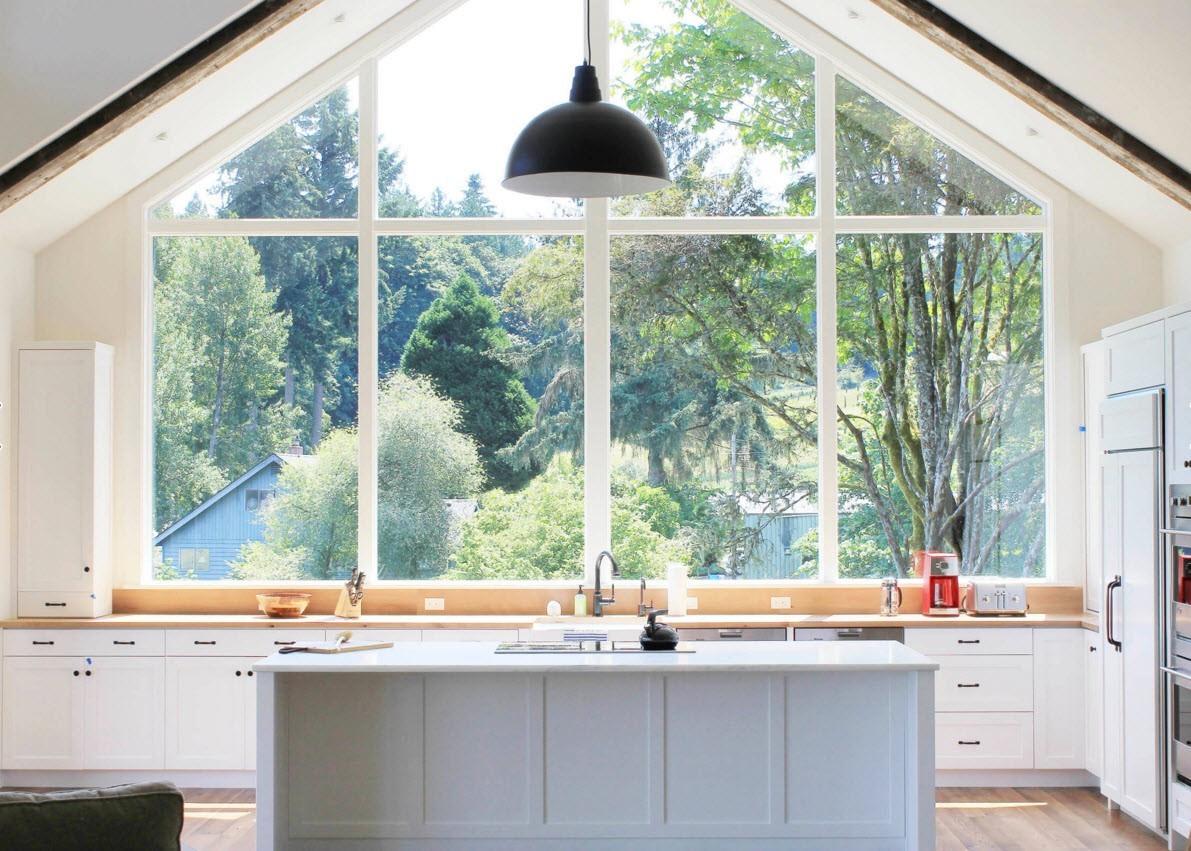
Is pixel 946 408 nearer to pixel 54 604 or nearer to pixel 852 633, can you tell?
pixel 852 633

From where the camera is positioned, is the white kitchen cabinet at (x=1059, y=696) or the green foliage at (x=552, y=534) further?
the green foliage at (x=552, y=534)

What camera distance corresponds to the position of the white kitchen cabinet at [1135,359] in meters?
5.00

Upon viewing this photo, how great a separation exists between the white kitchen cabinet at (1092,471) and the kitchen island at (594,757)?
233cm

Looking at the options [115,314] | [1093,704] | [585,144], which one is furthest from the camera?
[115,314]

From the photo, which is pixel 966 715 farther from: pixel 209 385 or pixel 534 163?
pixel 209 385

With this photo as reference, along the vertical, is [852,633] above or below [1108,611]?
below

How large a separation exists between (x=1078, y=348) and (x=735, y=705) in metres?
3.30

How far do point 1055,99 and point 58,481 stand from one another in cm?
541

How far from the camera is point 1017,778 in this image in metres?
6.07

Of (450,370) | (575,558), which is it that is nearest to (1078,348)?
(575,558)

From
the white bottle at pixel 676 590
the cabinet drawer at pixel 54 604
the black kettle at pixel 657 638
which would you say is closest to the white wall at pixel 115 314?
the cabinet drawer at pixel 54 604

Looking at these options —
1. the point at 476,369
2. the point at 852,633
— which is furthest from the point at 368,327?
the point at 852,633

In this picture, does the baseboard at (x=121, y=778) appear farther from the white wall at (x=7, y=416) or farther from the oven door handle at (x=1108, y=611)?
the oven door handle at (x=1108, y=611)

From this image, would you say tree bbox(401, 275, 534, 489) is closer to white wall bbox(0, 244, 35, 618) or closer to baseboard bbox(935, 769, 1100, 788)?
white wall bbox(0, 244, 35, 618)
